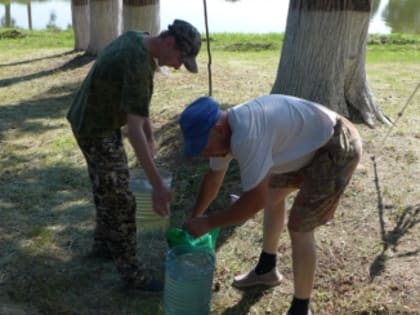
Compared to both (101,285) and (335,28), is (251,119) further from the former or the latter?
(335,28)

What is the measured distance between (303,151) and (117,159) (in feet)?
4.01

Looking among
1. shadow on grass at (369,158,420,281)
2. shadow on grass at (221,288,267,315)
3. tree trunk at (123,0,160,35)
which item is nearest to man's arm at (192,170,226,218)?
shadow on grass at (221,288,267,315)

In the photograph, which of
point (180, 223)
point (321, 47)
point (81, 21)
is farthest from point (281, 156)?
point (81, 21)

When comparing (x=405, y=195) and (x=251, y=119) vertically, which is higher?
(x=251, y=119)

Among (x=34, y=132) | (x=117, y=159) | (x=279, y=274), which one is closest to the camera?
(x=117, y=159)

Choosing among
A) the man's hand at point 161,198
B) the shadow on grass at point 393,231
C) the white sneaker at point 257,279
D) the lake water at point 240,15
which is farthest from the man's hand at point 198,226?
the lake water at point 240,15

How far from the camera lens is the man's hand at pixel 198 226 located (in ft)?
8.95

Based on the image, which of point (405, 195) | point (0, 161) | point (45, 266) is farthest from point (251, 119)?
point (0, 161)

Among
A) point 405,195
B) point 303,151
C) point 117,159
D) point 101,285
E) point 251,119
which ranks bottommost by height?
point 101,285

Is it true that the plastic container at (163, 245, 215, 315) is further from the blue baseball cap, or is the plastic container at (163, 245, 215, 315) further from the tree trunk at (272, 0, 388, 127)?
the tree trunk at (272, 0, 388, 127)

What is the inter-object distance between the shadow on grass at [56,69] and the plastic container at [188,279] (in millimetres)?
7579

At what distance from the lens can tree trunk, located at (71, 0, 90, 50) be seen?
12.1 metres

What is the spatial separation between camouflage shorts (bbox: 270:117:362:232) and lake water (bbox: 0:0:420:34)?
17.2 meters

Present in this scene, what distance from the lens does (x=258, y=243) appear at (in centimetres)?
433
